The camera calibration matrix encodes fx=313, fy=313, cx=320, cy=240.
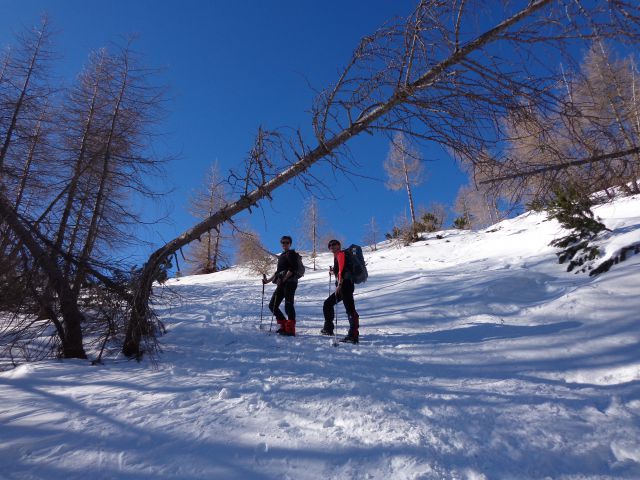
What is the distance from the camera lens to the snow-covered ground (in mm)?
1750

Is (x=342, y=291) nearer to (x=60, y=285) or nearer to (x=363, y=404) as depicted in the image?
(x=363, y=404)

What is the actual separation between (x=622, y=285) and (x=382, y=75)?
4.77 metres

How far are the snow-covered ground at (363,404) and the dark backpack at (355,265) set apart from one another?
36.2 inches

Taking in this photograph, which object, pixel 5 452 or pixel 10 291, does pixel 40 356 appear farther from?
pixel 5 452

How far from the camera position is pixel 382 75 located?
7.98 feet

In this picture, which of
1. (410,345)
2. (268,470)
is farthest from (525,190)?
(268,470)

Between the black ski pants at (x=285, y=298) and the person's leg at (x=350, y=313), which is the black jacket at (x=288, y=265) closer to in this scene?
the black ski pants at (x=285, y=298)

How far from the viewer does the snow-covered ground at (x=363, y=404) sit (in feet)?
5.74

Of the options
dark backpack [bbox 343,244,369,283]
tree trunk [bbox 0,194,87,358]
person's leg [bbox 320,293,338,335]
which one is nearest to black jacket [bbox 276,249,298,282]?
person's leg [bbox 320,293,338,335]

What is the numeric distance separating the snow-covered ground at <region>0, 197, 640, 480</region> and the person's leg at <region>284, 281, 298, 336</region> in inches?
14.4

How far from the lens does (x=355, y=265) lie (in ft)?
16.5

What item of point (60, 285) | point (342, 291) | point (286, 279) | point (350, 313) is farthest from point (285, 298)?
point (60, 285)

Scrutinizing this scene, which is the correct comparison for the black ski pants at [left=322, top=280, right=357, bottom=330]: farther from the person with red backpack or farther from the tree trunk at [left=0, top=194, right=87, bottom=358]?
the tree trunk at [left=0, top=194, right=87, bottom=358]

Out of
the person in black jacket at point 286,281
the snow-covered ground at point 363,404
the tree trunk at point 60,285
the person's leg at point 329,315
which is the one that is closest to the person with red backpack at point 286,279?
the person in black jacket at point 286,281
